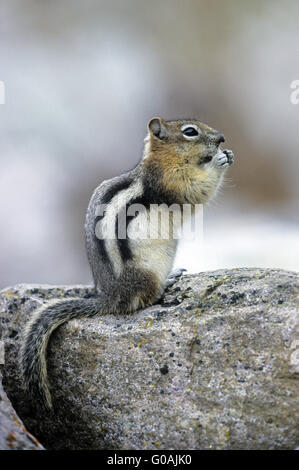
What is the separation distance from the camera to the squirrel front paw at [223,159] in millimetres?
2066

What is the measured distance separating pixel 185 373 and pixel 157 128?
96cm

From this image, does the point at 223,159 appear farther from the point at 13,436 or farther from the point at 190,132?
the point at 13,436

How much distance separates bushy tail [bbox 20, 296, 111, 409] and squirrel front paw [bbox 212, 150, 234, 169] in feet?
2.10

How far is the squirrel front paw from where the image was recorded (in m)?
2.07

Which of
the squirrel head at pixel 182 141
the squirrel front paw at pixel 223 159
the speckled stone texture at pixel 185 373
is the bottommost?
the speckled stone texture at pixel 185 373

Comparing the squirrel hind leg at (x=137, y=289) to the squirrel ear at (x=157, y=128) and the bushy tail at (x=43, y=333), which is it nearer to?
the bushy tail at (x=43, y=333)

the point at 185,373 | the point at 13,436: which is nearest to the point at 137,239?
the point at 185,373

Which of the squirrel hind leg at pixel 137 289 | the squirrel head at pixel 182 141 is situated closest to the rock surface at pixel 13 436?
the squirrel hind leg at pixel 137 289

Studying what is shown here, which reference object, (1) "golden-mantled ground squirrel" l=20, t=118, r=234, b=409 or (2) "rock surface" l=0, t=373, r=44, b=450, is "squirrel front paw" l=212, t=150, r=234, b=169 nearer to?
(1) "golden-mantled ground squirrel" l=20, t=118, r=234, b=409

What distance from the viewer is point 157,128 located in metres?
2.09

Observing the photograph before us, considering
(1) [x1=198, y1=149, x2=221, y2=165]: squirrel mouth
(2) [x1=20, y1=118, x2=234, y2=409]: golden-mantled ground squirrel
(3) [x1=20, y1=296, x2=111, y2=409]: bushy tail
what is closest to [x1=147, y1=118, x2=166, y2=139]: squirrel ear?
(2) [x1=20, y1=118, x2=234, y2=409]: golden-mantled ground squirrel
